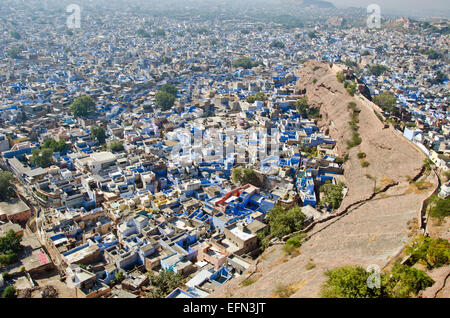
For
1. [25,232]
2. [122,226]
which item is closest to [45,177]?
[25,232]

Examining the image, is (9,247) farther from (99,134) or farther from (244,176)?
(99,134)

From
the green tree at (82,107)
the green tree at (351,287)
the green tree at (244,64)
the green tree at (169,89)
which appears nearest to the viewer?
the green tree at (351,287)

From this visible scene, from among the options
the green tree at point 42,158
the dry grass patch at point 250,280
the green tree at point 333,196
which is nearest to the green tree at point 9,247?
the green tree at point 42,158

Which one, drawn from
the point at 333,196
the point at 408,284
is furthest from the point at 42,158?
the point at 408,284

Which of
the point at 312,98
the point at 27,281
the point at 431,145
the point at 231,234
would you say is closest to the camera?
the point at 27,281

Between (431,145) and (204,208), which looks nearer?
(204,208)

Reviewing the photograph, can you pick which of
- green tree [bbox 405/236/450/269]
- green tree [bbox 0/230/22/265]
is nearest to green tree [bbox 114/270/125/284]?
green tree [bbox 0/230/22/265]

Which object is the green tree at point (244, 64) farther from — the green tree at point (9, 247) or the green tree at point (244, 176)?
the green tree at point (9, 247)

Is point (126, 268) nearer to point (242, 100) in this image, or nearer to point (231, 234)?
point (231, 234)
